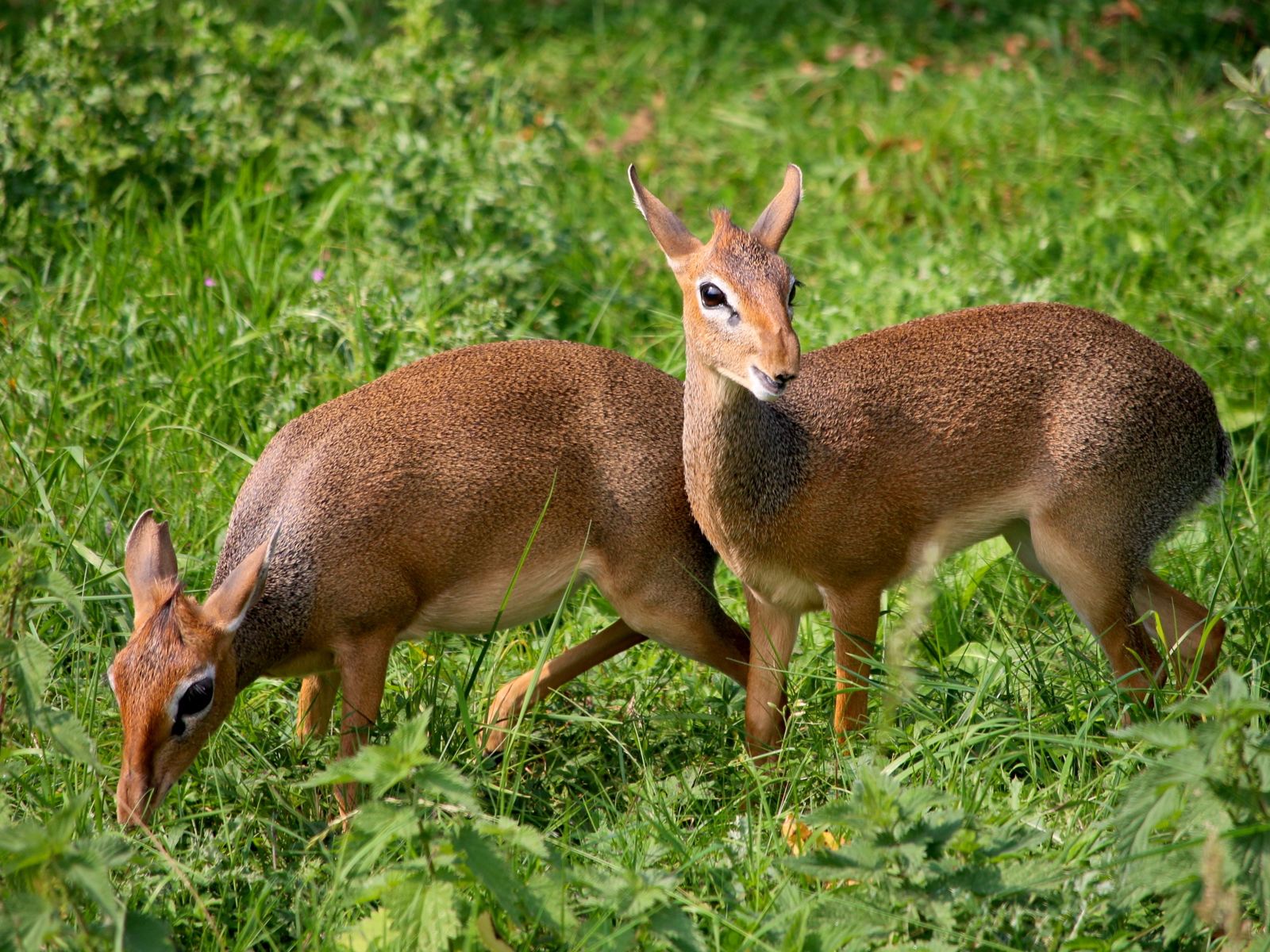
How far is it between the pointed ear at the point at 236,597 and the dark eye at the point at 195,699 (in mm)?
144

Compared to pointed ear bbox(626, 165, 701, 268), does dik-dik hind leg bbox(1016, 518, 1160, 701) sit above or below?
below

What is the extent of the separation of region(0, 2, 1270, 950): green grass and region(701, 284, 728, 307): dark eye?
45.7 inches

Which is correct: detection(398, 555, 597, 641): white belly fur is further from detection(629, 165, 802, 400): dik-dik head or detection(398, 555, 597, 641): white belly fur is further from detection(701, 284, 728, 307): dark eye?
detection(701, 284, 728, 307): dark eye

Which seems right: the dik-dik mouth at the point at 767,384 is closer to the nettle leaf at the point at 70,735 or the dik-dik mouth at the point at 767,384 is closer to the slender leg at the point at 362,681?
the slender leg at the point at 362,681

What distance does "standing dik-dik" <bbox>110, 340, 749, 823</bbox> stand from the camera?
3.85m

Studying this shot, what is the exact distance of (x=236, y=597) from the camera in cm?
343

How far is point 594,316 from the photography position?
601cm

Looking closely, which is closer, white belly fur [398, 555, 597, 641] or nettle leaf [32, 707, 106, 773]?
nettle leaf [32, 707, 106, 773]

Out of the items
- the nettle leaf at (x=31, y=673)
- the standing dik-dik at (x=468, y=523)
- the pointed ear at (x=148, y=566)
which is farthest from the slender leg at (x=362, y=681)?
the nettle leaf at (x=31, y=673)

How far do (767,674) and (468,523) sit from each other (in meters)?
0.98

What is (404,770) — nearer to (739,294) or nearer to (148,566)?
(148,566)

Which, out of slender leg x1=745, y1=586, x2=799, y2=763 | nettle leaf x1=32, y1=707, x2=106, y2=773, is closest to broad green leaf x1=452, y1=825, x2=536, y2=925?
nettle leaf x1=32, y1=707, x2=106, y2=773

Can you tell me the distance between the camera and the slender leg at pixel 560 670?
4.30 m

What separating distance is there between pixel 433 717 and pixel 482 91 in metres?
4.04
